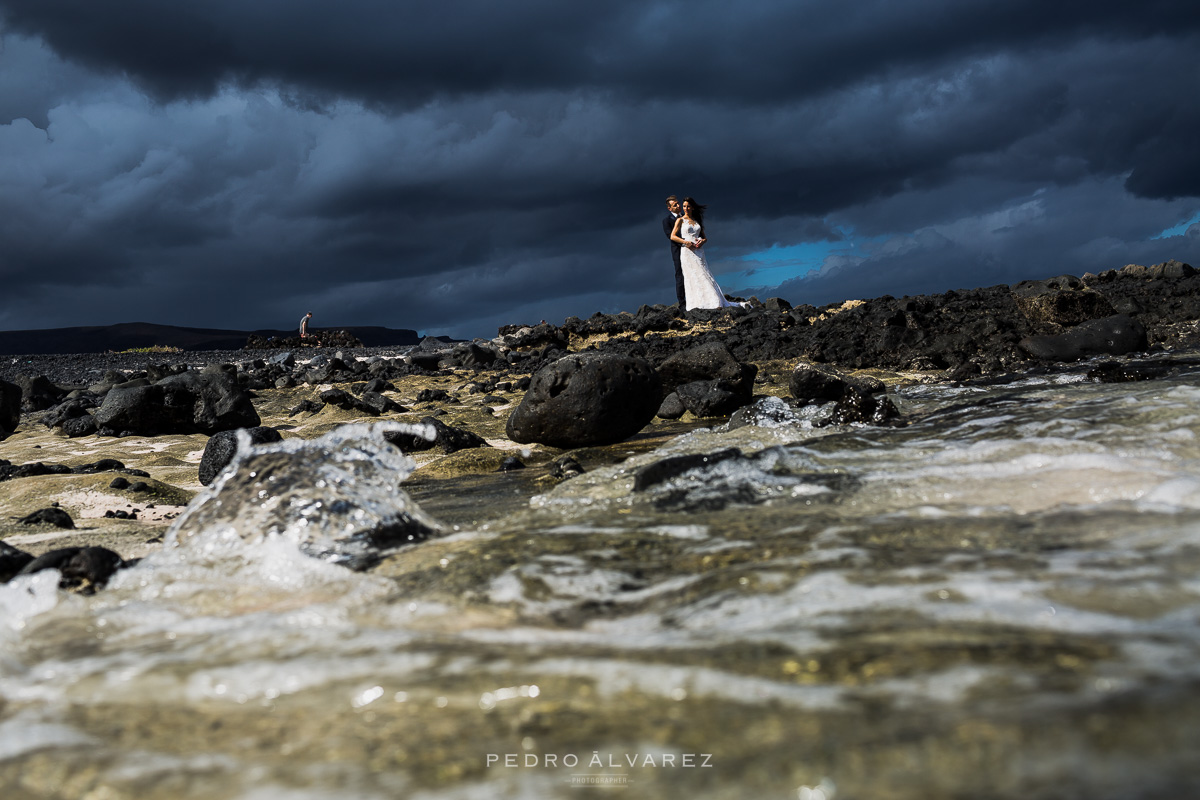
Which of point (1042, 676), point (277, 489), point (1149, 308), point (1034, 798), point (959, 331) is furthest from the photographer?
point (1149, 308)

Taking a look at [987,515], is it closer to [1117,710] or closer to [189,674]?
[1117,710]

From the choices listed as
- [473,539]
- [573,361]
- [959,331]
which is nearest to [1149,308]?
[959,331]

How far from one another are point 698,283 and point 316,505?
54.0 feet

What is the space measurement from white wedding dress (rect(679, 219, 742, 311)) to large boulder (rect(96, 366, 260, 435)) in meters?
11.5

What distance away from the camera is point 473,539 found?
3.43m

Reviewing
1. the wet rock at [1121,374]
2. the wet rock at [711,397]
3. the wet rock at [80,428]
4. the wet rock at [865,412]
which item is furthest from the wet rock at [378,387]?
the wet rock at [1121,374]

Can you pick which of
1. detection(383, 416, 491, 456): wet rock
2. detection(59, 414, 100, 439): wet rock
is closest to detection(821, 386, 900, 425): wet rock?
detection(383, 416, 491, 456): wet rock

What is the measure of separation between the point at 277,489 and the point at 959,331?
35.5 feet

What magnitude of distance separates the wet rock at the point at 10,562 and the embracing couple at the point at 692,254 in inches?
634

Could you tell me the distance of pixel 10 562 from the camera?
3.39 meters

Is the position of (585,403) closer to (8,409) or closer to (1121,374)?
(1121,374)

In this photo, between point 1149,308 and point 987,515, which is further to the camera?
point 1149,308

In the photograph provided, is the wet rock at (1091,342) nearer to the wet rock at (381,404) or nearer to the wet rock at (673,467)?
the wet rock at (673,467)

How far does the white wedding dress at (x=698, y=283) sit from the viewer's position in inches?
752
